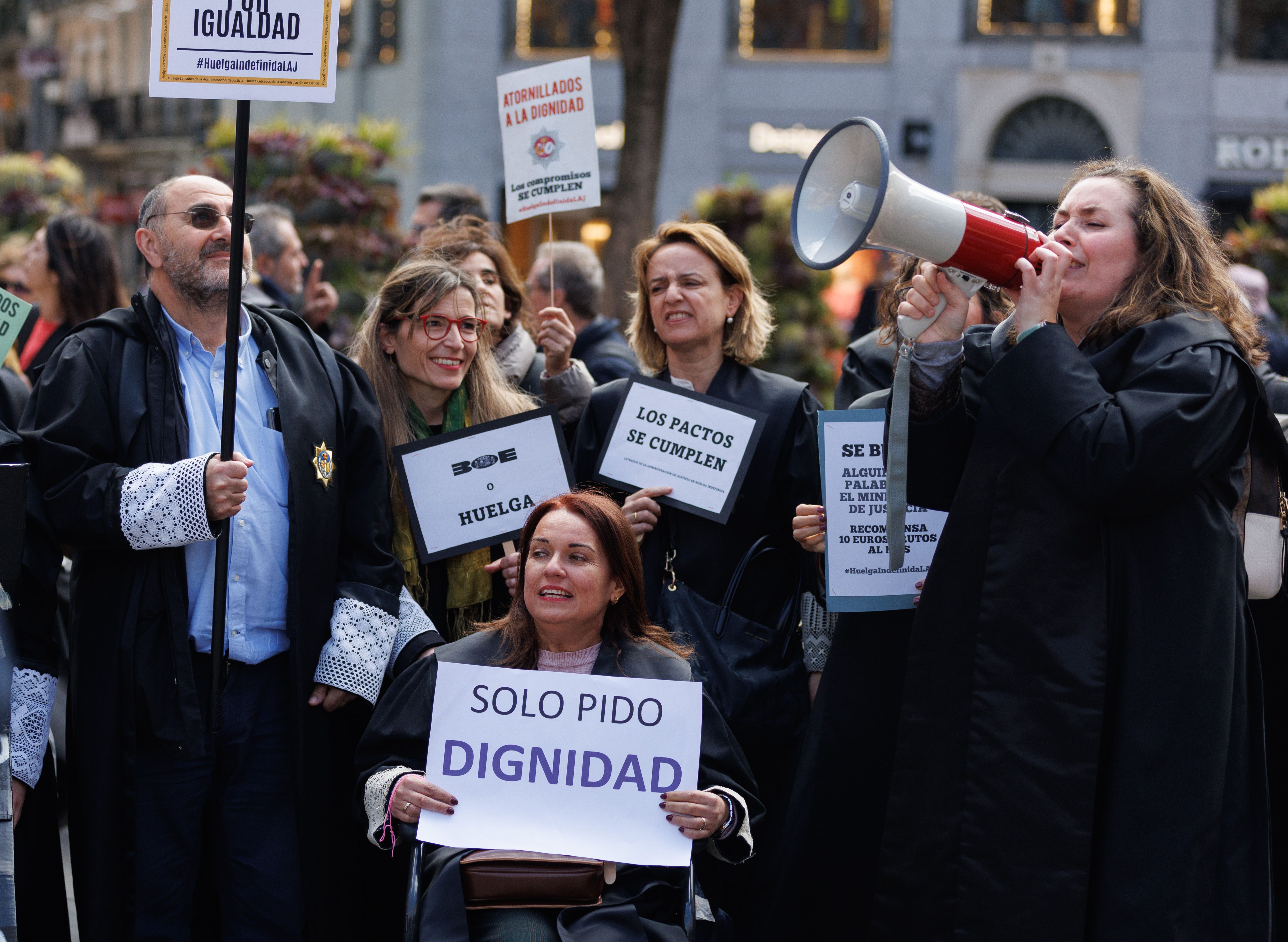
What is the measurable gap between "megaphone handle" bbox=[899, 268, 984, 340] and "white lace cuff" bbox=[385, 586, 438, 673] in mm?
1456

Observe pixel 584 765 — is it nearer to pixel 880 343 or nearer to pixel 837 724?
pixel 837 724

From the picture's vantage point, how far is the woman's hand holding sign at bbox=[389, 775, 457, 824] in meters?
2.94

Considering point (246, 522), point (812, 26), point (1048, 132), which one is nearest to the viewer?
point (246, 522)

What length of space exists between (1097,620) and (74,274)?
4.21m

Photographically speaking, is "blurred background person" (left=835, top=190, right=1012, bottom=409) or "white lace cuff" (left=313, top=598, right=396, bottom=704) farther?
"blurred background person" (left=835, top=190, right=1012, bottom=409)

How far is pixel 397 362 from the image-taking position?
3.96m

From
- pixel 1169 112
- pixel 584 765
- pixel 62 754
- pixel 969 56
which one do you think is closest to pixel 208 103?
pixel 969 56

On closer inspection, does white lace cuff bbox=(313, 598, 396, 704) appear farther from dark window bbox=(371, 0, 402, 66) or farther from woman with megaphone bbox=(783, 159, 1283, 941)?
dark window bbox=(371, 0, 402, 66)

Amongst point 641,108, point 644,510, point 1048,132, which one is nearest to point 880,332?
point 644,510

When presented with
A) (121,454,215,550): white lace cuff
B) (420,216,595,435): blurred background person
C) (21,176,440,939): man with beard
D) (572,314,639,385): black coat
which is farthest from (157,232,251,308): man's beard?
(572,314,639,385): black coat

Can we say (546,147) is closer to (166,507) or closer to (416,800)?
(166,507)

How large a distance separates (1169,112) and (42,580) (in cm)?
2199

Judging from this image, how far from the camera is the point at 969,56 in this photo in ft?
71.4

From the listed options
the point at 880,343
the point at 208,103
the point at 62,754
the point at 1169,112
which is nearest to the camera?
the point at 880,343
